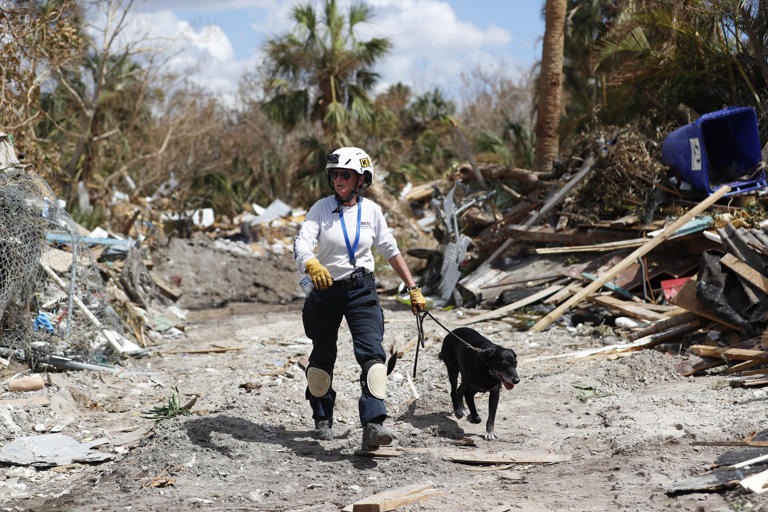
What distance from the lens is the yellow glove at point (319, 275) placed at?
4.56 meters

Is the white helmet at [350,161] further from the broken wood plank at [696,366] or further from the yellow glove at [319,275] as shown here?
the broken wood plank at [696,366]

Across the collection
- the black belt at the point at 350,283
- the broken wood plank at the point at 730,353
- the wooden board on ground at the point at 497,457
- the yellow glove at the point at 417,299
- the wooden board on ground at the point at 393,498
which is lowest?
the wooden board on ground at the point at 497,457

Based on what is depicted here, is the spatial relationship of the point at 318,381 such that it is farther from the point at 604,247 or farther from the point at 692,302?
the point at 604,247

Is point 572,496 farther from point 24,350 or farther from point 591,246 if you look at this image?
point 591,246

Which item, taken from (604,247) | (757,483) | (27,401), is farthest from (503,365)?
(604,247)

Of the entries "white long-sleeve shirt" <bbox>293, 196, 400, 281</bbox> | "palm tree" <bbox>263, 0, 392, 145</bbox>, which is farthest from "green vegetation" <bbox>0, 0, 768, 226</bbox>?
"white long-sleeve shirt" <bbox>293, 196, 400, 281</bbox>

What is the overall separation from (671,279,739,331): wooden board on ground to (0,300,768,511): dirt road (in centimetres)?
63

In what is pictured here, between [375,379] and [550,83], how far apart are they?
39.4 feet

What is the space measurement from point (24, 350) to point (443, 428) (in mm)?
4804

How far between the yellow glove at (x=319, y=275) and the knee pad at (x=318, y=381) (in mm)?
903

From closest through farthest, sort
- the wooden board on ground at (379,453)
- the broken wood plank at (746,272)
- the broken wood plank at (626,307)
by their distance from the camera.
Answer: the wooden board on ground at (379,453)
the broken wood plank at (746,272)
the broken wood plank at (626,307)

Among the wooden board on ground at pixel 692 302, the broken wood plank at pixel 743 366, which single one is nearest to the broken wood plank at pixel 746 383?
the broken wood plank at pixel 743 366

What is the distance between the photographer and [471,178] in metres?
14.8

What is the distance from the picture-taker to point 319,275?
4.56 meters
